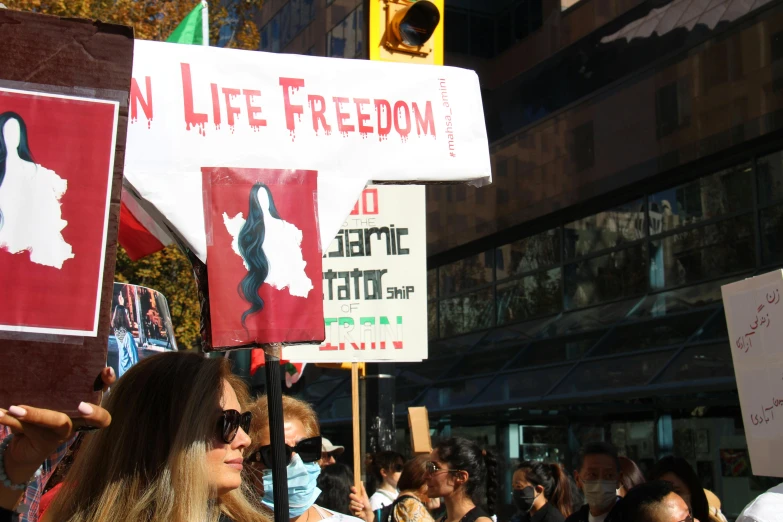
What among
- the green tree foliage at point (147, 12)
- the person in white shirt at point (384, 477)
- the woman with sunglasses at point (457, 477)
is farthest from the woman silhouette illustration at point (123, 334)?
the green tree foliage at point (147, 12)

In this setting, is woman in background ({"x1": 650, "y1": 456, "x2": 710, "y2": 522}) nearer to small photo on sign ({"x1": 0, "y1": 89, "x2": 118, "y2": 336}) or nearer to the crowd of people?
the crowd of people

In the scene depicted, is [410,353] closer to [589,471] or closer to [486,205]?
[589,471]

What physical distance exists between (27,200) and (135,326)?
117 inches

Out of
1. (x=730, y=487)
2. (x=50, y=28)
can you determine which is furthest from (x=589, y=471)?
(x=730, y=487)

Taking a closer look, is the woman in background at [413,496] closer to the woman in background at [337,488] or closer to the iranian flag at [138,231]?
the woman in background at [337,488]

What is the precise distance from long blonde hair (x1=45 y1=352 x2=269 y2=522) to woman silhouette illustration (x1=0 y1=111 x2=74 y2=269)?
50 cm

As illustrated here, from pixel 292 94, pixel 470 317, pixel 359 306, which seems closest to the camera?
pixel 292 94

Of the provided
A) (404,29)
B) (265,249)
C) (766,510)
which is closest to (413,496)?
(404,29)

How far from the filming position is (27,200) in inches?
83.8

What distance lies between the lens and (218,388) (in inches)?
99.1

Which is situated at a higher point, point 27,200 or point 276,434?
point 27,200

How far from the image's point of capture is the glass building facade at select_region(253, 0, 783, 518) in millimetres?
13367

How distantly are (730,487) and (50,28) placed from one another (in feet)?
40.3

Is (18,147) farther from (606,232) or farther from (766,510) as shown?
(606,232)
